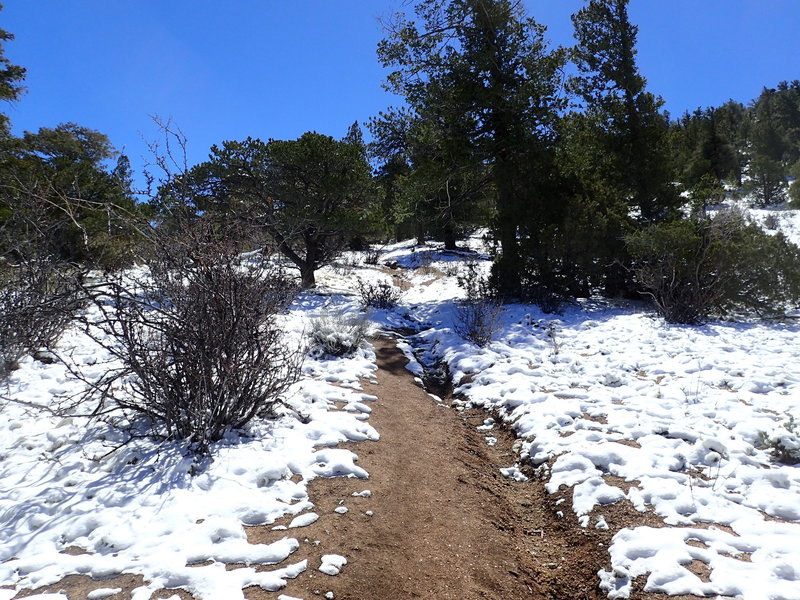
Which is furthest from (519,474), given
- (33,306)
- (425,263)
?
(425,263)

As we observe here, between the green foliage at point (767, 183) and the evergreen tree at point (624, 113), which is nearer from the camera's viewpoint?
the evergreen tree at point (624, 113)

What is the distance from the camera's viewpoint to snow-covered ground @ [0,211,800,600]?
273 cm

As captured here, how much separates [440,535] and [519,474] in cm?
Result: 142

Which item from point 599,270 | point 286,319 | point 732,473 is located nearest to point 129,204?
point 286,319

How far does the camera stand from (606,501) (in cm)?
358

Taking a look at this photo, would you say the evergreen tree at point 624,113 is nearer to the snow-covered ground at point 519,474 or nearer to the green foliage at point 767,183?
the snow-covered ground at point 519,474

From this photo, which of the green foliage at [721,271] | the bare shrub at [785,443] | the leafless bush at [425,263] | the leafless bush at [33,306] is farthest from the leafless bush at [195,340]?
the leafless bush at [425,263]

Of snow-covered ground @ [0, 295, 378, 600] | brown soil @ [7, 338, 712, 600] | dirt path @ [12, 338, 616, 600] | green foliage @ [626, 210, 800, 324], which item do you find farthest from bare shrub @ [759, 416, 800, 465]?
green foliage @ [626, 210, 800, 324]

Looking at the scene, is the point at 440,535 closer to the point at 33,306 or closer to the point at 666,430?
the point at 666,430

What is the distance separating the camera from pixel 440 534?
331 cm

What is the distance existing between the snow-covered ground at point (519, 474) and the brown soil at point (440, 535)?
0.11 m

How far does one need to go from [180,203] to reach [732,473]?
17.8ft

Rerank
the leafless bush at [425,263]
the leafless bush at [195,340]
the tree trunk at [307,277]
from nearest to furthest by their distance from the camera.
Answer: the leafless bush at [195,340] < the tree trunk at [307,277] < the leafless bush at [425,263]

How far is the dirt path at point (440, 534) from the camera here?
279 cm
